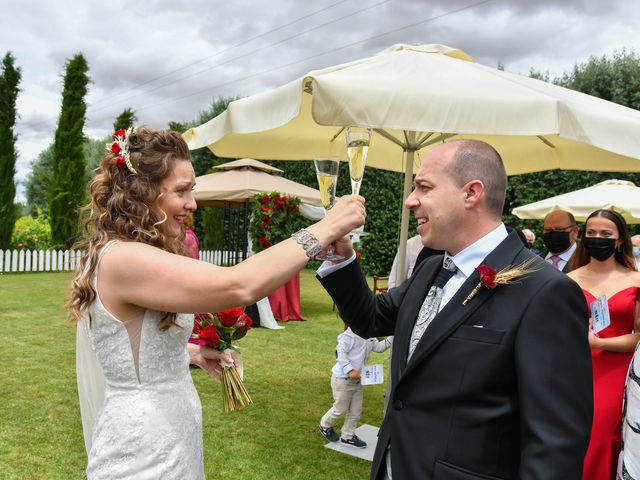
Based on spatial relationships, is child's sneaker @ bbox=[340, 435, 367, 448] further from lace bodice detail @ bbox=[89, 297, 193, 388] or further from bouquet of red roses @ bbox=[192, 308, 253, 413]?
lace bodice detail @ bbox=[89, 297, 193, 388]

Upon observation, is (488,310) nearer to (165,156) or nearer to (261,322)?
(165,156)

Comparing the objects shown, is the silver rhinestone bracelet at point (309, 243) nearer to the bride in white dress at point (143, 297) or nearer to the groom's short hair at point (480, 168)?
the bride in white dress at point (143, 297)

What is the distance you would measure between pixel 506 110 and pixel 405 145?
5.87 ft

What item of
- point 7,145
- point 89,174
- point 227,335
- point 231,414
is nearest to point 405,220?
point 227,335

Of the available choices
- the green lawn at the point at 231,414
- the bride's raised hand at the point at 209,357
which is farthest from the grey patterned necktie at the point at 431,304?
the green lawn at the point at 231,414

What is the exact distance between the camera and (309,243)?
1.94 meters

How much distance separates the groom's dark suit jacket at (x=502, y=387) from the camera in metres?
1.70

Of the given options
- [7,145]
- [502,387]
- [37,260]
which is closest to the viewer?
[502,387]

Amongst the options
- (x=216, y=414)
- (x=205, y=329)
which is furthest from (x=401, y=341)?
(x=216, y=414)

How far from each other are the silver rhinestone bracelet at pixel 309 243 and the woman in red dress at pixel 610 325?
2538 millimetres

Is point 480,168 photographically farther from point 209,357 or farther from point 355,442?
point 355,442

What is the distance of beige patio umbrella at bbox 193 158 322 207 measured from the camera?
41.0 ft

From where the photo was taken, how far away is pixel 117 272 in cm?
200

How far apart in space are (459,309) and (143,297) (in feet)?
3.64
